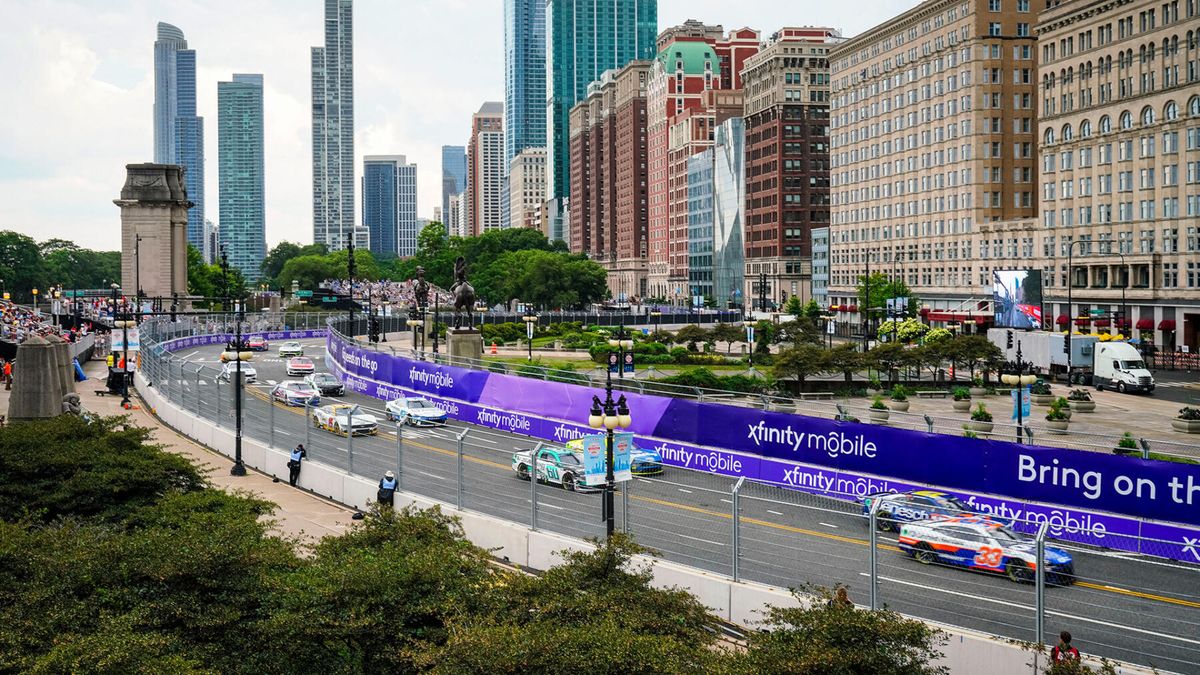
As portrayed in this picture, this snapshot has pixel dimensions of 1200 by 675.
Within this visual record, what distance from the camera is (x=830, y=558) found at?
20.4 metres

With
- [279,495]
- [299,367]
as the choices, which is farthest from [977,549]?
[299,367]

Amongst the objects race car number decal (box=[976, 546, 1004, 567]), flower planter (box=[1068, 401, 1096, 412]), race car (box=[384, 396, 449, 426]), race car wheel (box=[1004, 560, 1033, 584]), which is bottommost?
flower planter (box=[1068, 401, 1096, 412])

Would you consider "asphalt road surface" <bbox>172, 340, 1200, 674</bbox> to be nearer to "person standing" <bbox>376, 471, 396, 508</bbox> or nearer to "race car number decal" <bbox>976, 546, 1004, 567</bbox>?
"race car number decal" <bbox>976, 546, 1004, 567</bbox>

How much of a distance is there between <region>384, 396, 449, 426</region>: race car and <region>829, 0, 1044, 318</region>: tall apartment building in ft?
237

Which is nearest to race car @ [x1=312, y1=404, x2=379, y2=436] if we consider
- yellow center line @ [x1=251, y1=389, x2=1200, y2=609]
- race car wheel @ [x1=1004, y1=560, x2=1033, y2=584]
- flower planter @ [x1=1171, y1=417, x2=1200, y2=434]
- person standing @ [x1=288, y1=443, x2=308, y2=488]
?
person standing @ [x1=288, y1=443, x2=308, y2=488]

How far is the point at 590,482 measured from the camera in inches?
981

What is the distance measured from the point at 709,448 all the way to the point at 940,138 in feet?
326

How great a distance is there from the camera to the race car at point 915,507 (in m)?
22.5

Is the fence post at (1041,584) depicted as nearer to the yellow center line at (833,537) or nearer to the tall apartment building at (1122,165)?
the yellow center line at (833,537)

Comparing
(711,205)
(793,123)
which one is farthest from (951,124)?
(711,205)

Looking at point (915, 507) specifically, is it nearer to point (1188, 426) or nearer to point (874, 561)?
point (874, 561)

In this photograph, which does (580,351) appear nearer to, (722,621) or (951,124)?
(951,124)

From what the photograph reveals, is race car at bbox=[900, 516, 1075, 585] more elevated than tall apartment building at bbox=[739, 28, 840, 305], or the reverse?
tall apartment building at bbox=[739, 28, 840, 305]

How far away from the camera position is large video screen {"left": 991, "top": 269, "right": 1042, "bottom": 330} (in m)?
79.9
